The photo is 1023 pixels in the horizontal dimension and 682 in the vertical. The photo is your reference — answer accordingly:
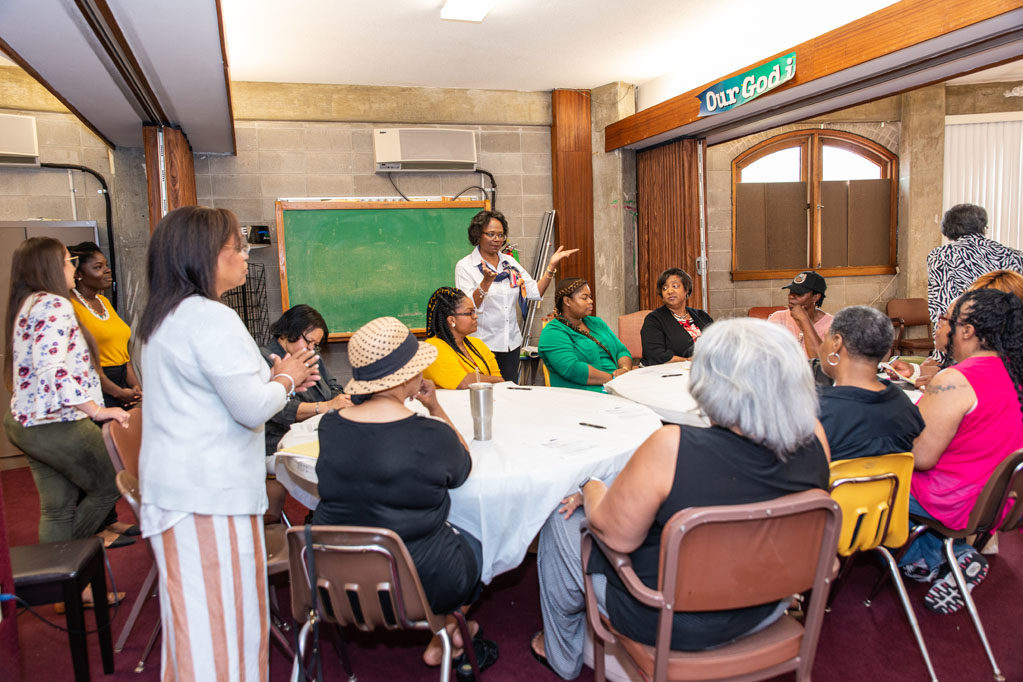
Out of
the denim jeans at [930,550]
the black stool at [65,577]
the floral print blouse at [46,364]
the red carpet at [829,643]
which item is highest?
the floral print blouse at [46,364]

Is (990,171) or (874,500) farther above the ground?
(990,171)

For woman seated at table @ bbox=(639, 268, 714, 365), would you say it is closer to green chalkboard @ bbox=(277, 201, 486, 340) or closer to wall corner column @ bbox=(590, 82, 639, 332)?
wall corner column @ bbox=(590, 82, 639, 332)

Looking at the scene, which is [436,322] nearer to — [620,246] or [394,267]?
[394,267]

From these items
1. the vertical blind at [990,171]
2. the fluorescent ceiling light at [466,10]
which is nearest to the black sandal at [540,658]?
the fluorescent ceiling light at [466,10]

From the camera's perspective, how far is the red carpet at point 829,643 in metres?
2.18

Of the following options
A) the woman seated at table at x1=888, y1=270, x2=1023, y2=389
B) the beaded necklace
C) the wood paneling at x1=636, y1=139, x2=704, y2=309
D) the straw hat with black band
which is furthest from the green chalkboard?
the straw hat with black band

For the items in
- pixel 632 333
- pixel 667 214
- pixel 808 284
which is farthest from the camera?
pixel 667 214

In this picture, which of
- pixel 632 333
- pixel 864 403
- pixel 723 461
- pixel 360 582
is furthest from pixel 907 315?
pixel 360 582

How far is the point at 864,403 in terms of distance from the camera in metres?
2.07

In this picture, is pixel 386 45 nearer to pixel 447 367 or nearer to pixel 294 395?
pixel 447 367

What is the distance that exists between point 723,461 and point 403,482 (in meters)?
0.75

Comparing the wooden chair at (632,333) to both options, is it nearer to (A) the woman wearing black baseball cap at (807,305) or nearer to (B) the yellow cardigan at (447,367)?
(A) the woman wearing black baseball cap at (807,305)

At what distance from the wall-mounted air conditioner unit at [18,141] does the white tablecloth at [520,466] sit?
3.93 m

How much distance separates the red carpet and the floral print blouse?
0.81 m
